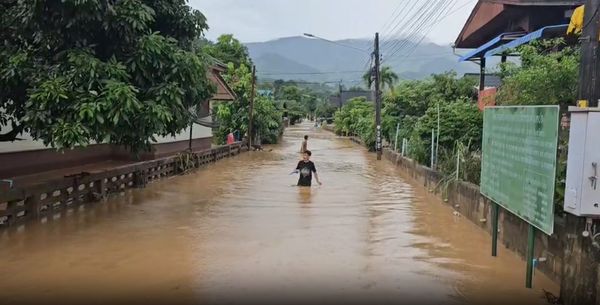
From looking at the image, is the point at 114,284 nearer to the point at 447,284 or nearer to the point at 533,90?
the point at 447,284

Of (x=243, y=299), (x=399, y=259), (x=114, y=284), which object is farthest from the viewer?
(x=399, y=259)

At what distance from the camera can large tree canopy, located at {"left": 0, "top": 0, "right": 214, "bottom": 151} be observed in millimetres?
8719

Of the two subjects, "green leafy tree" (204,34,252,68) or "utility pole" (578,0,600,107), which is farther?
"green leafy tree" (204,34,252,68)

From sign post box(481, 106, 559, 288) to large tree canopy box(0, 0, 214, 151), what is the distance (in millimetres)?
5092

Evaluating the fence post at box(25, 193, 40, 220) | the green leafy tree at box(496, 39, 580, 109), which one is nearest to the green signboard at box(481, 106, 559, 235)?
the green leafy tree at box(496, 39, 580, 109)

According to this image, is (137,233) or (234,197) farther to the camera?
(234,197)

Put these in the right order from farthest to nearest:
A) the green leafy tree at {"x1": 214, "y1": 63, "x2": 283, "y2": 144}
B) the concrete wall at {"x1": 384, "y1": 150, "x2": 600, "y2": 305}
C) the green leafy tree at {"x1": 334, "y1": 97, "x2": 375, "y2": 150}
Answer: the green leafy tree at {"x1": 334, "y1": 97, "x2": 375, "y2": 150}, the green leafy tree at {"x1": 214, "y1": 63, "x2": 283, "y2": 144}, the concrete wall at {"x1": 384, "y1": 150, "x2": 600, "y2": 305}

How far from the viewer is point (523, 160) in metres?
6.29

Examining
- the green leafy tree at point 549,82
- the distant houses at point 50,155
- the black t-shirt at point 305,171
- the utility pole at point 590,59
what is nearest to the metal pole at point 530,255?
the utility pole at point 590,59

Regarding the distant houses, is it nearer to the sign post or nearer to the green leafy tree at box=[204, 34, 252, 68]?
the sign post

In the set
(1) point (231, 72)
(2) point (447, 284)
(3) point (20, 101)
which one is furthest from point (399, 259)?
(1) point (231, 72)

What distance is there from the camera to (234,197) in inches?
575

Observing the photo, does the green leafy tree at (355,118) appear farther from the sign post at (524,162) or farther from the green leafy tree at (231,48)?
the sign post at (524,162)

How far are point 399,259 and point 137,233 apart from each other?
176 inches
